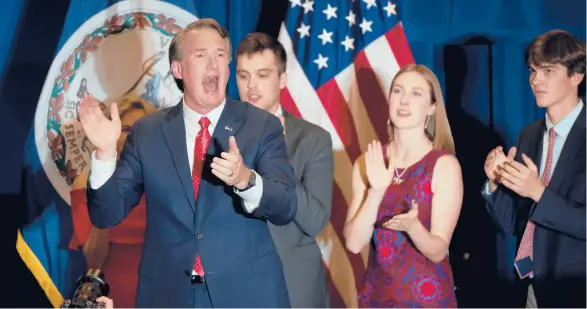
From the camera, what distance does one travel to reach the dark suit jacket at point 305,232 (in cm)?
378

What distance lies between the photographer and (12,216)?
473 cm

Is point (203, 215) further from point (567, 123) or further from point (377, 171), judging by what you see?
point (567, 123)

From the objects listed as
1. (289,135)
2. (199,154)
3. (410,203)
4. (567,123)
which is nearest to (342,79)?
(289,135)

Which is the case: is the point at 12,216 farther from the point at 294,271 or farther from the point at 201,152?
the point at 201,152

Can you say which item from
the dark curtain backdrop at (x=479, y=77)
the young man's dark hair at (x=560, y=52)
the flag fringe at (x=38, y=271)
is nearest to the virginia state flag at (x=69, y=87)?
the flag fringe at (x=38, y=271)

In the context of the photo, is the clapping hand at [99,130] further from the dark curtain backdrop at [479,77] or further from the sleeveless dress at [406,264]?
the dark curtain backdrop at [479,77]

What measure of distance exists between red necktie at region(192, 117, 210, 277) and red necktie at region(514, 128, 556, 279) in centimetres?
175

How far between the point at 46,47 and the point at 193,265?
8.30 ft

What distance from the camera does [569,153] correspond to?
374cm

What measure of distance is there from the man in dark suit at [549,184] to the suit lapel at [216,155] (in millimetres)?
1422

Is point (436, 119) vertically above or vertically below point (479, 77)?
below

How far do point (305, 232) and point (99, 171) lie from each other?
136 cm

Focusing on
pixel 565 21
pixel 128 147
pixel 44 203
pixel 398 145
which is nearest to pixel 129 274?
pixel 44 203

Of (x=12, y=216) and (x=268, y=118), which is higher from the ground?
(x=268, y=118)
